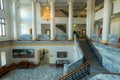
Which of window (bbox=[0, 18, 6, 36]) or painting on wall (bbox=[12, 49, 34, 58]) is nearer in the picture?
window (bbox=[0, 18, 6, 36])

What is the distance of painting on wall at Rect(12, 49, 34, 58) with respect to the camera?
16656mm

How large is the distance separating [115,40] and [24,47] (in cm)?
1211

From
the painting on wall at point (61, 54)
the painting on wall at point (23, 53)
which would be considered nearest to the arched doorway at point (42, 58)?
the painting on wall at point (23, 53)

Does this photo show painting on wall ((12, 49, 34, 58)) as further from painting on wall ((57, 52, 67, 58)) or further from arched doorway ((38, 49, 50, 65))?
painting on wall ((57, 52, 67, 58))

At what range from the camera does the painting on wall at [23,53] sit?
16656 mm

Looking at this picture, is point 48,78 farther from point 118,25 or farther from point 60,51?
point 118,25

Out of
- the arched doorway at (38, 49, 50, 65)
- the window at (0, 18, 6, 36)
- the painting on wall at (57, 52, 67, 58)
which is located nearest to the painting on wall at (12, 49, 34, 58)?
the arched doorway at (38, 49, 50, 65)

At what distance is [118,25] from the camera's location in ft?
49.9

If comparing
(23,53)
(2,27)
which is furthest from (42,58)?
(2,27)

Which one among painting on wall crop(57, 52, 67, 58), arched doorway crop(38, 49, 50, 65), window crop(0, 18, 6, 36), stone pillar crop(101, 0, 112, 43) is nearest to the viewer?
stone pillar crop(101, 0, 112, 43)

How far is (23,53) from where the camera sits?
1678 cm

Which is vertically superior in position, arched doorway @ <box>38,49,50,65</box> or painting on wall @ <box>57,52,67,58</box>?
painting on wall @ <box>57,52,67,58</box>

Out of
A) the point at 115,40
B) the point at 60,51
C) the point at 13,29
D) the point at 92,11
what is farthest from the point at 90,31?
the point at 13,29

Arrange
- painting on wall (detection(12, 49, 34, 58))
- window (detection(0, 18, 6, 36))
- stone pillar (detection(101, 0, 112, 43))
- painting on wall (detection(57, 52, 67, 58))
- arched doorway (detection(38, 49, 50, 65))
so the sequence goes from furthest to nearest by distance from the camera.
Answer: arched doorway (detection(38, 49, 50, 65)) < painting on wall (detection(57, 52, 67, 58)) < painting on wall (detection(12, 49, 34, 58)) < window (detection(0, 18, 6, 36)) < stone pillar (detection(101, 0, 112, 43))
